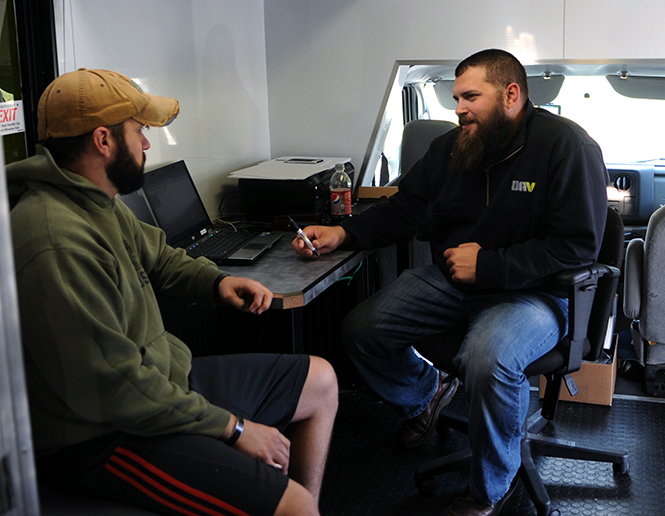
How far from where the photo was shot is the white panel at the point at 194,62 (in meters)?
1.97

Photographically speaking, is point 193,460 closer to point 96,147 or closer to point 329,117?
point 96,147

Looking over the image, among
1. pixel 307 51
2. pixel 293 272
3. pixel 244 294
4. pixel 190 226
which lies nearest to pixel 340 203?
pixel 190 226

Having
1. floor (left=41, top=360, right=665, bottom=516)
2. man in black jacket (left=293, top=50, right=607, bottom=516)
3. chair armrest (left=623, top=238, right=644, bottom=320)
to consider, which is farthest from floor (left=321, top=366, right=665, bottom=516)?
chair armrest (left=623, top=238, right=644, bottom=320)

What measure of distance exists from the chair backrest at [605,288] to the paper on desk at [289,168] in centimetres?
Answer: 111

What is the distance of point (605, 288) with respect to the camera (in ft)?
6.36

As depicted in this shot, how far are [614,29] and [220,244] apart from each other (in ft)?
5.94

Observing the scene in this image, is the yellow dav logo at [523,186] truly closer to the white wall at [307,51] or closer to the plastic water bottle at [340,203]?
the plastic water bottle at [340,203]

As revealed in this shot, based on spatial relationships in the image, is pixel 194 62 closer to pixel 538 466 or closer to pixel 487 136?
pixel 487 136

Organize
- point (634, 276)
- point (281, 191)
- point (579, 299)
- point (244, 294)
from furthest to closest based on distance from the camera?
point (281, 191) < point (634, 276) < point (579, 299) < point (244, 294)

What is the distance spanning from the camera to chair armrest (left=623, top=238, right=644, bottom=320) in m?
2.47

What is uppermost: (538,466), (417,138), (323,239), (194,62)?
(194,62)

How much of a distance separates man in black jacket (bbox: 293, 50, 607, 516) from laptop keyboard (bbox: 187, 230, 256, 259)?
26 centimetres

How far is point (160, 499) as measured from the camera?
4.03 feet

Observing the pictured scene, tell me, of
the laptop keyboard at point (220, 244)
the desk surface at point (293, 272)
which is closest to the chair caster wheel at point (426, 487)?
the desk surface at point (293, 272)
